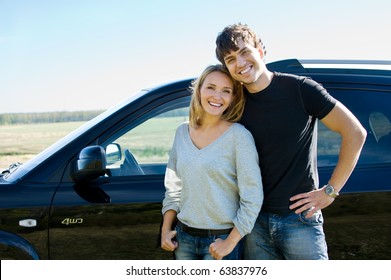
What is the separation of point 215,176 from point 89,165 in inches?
36.5

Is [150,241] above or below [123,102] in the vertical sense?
below

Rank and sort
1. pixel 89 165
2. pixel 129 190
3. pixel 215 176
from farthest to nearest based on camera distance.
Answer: pixel 129 190, pixel 89 165, pixel 215 176

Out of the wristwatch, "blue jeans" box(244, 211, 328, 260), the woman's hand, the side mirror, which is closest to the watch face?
the wristwatch

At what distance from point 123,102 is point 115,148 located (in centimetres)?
31

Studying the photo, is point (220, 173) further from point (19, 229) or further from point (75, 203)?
point (19, 229)

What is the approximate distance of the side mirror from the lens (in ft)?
10.7

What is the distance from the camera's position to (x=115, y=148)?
3646 millimetres

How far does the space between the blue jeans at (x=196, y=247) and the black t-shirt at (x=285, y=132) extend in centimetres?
29

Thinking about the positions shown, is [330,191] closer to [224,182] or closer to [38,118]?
[224,182]

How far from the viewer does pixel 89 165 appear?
3.29 meters

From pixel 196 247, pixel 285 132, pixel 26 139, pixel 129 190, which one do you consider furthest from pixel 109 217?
pixel 26 139

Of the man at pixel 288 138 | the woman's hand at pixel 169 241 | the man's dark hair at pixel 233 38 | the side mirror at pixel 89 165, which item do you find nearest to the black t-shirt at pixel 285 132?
the man at pixel 288 138

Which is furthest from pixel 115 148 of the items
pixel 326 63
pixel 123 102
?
pixel 326 63

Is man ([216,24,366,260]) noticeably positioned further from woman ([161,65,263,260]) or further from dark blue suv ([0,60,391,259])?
dark blue suv ([0,60,391,259])
